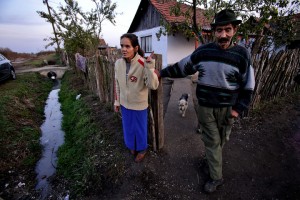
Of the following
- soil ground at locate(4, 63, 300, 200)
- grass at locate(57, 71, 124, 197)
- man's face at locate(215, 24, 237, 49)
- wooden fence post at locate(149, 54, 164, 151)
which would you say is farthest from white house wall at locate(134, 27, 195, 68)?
man's face at locate(215, 24, 237, 49)

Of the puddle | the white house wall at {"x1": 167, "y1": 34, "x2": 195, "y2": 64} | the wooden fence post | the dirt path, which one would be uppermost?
the white house wall at {"x1": 167, "y1": 34, "x2": 195, "y2": 64}

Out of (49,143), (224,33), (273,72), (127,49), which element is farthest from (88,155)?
(273,72)

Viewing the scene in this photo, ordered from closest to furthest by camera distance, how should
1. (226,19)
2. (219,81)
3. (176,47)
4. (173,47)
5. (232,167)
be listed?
(226,19), (219,81), (232,167), (173,47), (176,47)

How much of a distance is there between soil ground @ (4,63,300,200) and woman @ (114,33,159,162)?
440 millimetres

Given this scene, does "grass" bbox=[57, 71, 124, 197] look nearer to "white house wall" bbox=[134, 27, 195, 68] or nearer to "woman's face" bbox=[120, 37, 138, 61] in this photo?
"woman's face" bbox=[120, 37, 138, 61]

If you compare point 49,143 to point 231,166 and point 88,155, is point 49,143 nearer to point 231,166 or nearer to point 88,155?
point 88,155

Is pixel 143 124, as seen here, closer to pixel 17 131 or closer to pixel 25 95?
pixel 17 131

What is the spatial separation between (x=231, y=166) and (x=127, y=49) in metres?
2.44

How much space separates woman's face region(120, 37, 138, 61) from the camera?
7.78 ft

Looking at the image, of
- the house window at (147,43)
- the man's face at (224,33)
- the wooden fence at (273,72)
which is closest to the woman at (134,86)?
the man's face at (224,33)

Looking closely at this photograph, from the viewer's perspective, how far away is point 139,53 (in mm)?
2623

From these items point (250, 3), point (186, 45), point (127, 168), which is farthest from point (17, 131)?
point (186, 45)

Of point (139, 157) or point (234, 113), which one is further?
point (139, 157)

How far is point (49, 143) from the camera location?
16.2 feet
